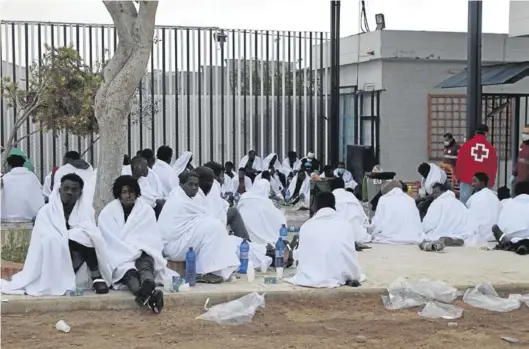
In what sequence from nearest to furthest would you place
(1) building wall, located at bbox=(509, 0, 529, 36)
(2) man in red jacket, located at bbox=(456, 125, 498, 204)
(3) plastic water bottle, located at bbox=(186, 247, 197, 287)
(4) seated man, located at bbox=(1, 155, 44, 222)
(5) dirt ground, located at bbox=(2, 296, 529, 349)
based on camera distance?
(5) dirt ground, located at bbox=(2, 296, 529, 349) < (3) plastic water bottle, located at bbox=(186, 247, 197, 287) < (4) seated man, located at bbox=(1, 155, 44, 222) < (2) man in red jacket, located at bbox=(456, 125, 498, 204) < (1) building wall, located at bbox=(509, 0, 529, 36)

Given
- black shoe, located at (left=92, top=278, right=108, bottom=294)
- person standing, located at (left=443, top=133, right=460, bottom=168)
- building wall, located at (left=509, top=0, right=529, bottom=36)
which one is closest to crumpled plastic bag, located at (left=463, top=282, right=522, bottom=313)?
black shoe, located at (left=92, top=278, right=108, bottom=294)

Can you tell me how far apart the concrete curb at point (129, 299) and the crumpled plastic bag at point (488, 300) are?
0.26m

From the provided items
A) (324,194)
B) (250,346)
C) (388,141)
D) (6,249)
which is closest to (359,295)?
(324,194)

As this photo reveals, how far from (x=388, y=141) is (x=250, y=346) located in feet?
39.4

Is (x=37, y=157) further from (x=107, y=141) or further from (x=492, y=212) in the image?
(x=492, y=212)

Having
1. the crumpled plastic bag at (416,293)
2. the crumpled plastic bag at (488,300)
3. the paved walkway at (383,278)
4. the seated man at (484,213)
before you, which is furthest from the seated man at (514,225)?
the crumpled plastic bag at (416,293)

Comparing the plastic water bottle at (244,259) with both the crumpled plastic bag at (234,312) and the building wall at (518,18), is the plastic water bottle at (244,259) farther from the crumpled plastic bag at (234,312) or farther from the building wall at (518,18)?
the building wall at (518,18)

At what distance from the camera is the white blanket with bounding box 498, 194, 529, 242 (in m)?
10.5

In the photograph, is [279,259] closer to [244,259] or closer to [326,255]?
[244,259]

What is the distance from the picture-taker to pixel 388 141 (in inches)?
696

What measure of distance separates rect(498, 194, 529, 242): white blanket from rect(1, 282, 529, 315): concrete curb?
9.00 ft

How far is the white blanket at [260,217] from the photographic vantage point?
10.3 metres

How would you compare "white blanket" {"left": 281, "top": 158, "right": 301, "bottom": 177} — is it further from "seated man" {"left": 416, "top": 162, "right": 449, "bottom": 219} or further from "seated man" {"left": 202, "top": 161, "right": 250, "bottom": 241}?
"seated man" {"left": 202, "top": 161, "right": 250, "bottom": 241}

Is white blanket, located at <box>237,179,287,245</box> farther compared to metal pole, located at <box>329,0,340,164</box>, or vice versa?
metal pole, located at <box>329,0,340,164</box>
